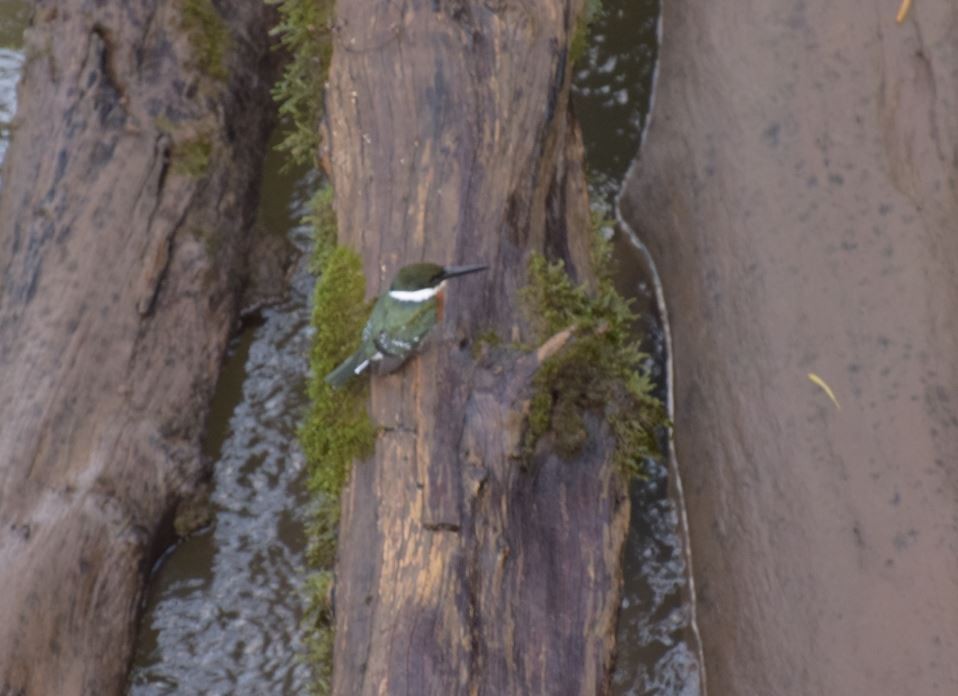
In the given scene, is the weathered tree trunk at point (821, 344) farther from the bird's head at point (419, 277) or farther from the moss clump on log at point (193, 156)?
the moss clump on log at point (193, 156)

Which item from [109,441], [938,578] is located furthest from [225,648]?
[938,578]

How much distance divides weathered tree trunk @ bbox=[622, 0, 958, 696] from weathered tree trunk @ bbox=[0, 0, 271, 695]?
1803 millimetres

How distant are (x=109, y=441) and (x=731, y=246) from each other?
2259mm

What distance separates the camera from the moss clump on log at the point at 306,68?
445cm

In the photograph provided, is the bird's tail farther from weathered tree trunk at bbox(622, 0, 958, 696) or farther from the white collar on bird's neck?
weathered tree trunk at bbox(622, 0, 958, 696)

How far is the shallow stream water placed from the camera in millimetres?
4270

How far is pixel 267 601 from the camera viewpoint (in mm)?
4426

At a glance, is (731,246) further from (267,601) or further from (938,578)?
(267,601)

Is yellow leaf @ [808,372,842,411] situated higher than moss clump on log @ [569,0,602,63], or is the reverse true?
moss clump on log @ [569,0,602,63]

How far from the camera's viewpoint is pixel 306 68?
462cm

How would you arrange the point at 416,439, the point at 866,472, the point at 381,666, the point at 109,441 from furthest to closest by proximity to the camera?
the point at 109,441
the point at 866,472
the point at 416,439
the point at 381,666

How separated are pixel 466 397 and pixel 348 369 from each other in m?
0.39

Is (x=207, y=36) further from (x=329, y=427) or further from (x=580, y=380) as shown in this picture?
(x=580, y=380)

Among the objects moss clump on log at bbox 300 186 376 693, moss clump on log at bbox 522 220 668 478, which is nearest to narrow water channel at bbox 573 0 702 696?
moss clump on log at bbox 522 220 668 478
